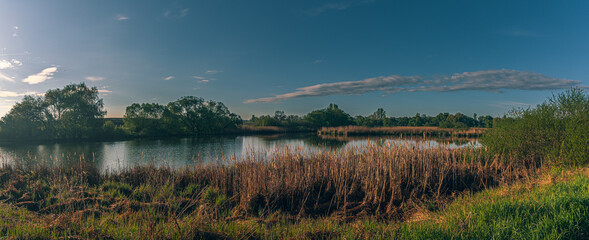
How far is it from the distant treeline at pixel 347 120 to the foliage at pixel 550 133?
205ft

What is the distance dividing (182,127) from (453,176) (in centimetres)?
5321

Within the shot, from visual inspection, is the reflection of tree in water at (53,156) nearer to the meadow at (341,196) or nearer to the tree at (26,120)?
the meadow at (341,196)

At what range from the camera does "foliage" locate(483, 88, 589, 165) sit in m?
9.49

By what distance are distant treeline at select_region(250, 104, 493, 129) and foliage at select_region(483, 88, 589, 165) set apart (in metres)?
62.4

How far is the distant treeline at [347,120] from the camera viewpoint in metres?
75.4

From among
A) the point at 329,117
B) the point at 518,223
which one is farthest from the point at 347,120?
the point at 518,223

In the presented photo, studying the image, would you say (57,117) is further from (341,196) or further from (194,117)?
(341,196)

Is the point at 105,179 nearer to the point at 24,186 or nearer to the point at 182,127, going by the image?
the point at 24,186

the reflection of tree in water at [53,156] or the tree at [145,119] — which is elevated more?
the tree at [145,119]

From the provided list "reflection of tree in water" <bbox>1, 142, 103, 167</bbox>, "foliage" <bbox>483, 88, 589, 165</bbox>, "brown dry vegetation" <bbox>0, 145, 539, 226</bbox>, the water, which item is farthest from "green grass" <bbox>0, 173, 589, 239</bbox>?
"foliage" <bbox>483, 88, 589, 165</bbox>

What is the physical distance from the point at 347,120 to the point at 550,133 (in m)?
95.6

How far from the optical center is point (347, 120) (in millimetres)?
105562

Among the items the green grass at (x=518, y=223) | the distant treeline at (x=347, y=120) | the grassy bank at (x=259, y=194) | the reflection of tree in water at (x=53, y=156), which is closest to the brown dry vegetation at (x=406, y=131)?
the distant treeline at (x=347, y=120)

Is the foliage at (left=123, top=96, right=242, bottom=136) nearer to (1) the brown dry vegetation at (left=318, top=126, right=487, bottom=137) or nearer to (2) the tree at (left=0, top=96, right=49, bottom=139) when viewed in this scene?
(2) the tree at (left=0, top=96, right=49, bottom=139)
